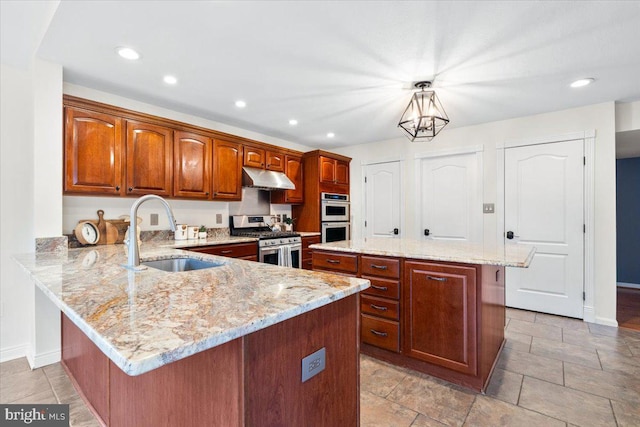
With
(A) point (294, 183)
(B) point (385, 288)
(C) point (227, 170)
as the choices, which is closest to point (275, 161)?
(A) point (294, 183)

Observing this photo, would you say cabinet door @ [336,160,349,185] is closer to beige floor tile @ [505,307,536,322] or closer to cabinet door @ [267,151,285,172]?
cabinet door @ [267,151,285,172]

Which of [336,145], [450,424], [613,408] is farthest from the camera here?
[336,145]

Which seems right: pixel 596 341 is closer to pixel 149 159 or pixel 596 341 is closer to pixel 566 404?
pixel 566 404

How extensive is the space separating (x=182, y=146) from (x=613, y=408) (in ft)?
13.4

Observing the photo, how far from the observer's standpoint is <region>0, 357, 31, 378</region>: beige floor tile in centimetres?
222

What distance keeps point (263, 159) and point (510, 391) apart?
3.58 m

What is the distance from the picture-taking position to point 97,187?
267cm

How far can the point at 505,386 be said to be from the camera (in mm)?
2027

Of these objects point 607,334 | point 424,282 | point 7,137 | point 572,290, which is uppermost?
point 7,137

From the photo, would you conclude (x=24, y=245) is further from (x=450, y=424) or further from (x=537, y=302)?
(x=537, y=302)

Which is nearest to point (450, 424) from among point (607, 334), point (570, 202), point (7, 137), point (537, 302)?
point (607, 334)

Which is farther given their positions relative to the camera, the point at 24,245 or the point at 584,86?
the point at 584,86

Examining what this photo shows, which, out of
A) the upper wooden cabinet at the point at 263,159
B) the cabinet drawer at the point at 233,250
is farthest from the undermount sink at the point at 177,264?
the upper wooden cabinet at the point at 263,159

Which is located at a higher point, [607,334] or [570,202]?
[570,202]
